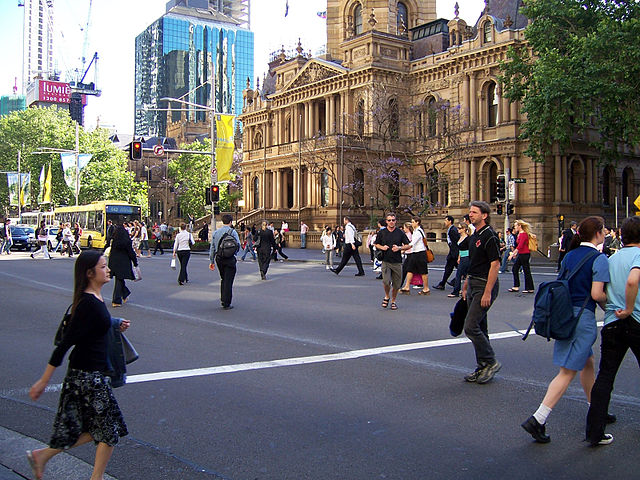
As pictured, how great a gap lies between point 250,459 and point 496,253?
3.68 m

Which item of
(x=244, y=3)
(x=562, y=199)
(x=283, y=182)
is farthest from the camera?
(x=244, y=3)

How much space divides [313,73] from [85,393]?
56.0 m

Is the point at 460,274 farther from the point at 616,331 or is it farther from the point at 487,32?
the point at 487,32

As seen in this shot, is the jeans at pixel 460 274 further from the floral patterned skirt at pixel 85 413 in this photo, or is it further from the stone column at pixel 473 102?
the stone column at pixel 473 102

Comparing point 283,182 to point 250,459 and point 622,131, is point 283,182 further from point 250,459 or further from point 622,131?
point 250,459

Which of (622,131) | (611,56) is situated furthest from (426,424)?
(622,131)

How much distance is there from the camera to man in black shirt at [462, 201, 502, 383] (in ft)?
23.5

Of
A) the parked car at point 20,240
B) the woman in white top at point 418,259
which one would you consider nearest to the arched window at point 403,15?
the parked car at point 20,240

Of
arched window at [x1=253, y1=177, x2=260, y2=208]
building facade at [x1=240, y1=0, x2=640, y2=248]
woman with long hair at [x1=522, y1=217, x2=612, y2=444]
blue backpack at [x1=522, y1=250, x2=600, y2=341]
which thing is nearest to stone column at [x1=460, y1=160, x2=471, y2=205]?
building facade at [x1=240, y1=0, x2=640, y2=248]

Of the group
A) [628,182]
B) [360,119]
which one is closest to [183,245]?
[360,119]

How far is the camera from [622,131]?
3391 cm

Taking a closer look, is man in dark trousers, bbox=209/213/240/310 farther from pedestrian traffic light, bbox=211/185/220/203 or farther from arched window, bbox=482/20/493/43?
arched window, bbox=482/20/493/43

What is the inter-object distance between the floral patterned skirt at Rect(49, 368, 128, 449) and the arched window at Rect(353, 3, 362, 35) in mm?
59558

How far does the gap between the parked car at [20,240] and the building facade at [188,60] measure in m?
103
